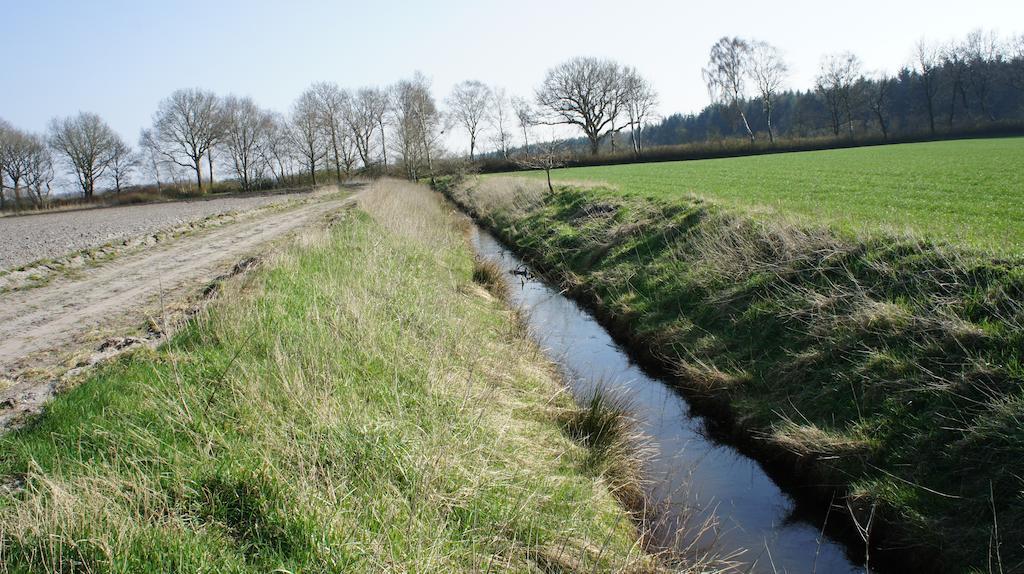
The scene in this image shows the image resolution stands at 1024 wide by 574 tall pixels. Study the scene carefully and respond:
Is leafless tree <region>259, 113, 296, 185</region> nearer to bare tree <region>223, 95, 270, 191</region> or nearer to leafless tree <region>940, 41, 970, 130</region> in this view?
bare tree <region>223, 95, 270, 191</region>

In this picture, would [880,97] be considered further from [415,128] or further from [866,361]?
[866,361]

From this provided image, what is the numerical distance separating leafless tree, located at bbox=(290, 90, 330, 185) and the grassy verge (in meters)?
68.0

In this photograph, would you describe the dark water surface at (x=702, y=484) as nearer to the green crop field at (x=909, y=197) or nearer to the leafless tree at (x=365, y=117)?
the green crop field at (x=909, y=197)

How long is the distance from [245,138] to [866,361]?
77.1 m

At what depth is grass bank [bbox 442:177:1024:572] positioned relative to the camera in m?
4.68

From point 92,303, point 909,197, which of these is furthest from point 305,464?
point 909,197

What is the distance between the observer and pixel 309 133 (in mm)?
69625

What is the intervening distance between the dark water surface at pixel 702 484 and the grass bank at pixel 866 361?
39 centimetres

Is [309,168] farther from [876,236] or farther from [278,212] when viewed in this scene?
[876,236]

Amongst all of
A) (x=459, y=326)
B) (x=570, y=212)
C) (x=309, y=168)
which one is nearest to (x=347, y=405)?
(x=459, y=326)

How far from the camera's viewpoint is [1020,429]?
4.70 meters

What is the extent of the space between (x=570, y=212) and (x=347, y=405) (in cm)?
1629

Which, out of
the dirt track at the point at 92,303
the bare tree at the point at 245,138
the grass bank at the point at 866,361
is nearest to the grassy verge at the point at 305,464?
the dirt track at the point at 92,303

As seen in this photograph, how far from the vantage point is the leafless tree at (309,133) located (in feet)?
228
